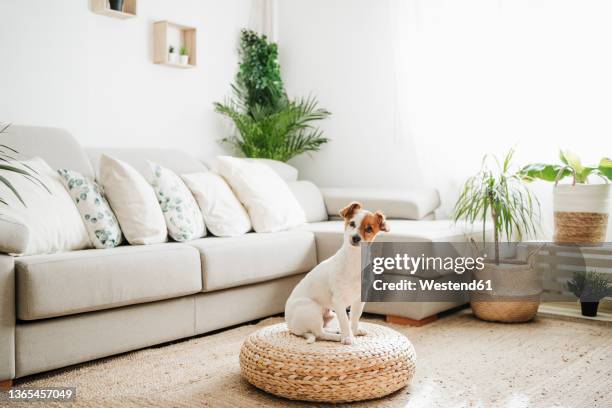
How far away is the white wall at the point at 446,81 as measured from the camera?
341 cm

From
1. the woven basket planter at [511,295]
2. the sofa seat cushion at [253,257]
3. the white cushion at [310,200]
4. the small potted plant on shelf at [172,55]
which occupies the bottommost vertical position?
the woven basket planter at [511,295]

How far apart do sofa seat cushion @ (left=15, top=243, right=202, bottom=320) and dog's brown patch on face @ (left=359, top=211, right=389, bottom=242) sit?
971 millimetres

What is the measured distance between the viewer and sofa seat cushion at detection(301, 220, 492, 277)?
2986mm

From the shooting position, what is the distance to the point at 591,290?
10.1 feet

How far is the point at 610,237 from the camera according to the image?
11.0 ft

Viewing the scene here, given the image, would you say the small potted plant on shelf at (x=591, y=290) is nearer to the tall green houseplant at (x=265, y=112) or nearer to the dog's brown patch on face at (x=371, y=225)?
the dog's brown patch on face at (x=371, y=225)

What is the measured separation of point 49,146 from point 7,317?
1.05 m

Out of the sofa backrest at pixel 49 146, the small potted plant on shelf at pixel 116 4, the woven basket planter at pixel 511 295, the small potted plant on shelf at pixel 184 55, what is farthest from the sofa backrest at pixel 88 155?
the woven basket planter at pixel 511 295

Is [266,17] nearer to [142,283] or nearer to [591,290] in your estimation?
[142,283]

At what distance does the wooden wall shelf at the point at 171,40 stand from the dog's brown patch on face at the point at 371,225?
2.41 m

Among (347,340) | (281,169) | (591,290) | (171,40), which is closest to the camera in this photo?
(347,340)

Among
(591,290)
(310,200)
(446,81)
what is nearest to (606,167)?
(591,290)

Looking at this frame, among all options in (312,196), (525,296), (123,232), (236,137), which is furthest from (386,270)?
(236,137)

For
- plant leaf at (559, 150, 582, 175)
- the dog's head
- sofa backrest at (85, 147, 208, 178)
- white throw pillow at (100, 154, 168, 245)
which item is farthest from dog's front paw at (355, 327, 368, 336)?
plant leaf at (559, 150, 582, 175)
